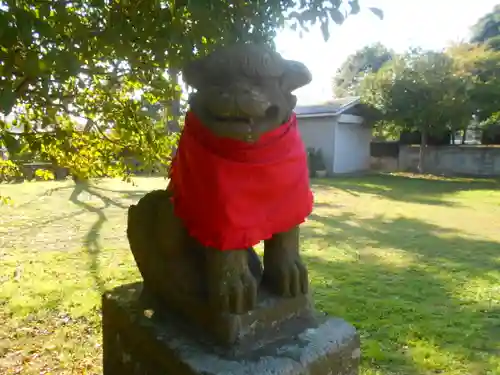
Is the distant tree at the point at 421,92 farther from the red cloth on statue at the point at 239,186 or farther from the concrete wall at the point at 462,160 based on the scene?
the red cloth on statue at the point at 239,186

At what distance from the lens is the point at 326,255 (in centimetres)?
506

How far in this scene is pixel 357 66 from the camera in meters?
30.0

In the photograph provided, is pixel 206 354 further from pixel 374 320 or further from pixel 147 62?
pixel 374 320

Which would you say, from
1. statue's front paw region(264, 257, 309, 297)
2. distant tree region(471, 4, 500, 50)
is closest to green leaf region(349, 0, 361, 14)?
statue's front paw region(264, 257, 309, 297)

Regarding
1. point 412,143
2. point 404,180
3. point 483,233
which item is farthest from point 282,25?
point 412,143

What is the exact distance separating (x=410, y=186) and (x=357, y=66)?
→ 63.8ft

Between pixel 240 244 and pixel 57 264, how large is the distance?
12.7 feet

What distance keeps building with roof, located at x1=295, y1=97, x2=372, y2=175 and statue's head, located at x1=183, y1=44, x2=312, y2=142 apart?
1468 centimetres

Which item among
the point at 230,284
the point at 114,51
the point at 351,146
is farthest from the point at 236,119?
the point at 351,146

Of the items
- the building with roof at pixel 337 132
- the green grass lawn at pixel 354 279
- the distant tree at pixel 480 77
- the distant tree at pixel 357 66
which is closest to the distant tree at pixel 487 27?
the distant tree at pixel 357 66

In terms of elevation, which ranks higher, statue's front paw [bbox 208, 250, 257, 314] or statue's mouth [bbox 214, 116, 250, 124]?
statue's mouth [bbox 214, 116, 250, 124]

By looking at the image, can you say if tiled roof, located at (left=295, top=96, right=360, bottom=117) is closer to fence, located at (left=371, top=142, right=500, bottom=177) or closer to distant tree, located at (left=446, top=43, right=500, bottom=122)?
fence, located at (left=371, top=142, right=500, bottom=177)

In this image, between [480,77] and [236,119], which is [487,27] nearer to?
[480,77]

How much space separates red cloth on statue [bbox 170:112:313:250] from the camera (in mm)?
1328
